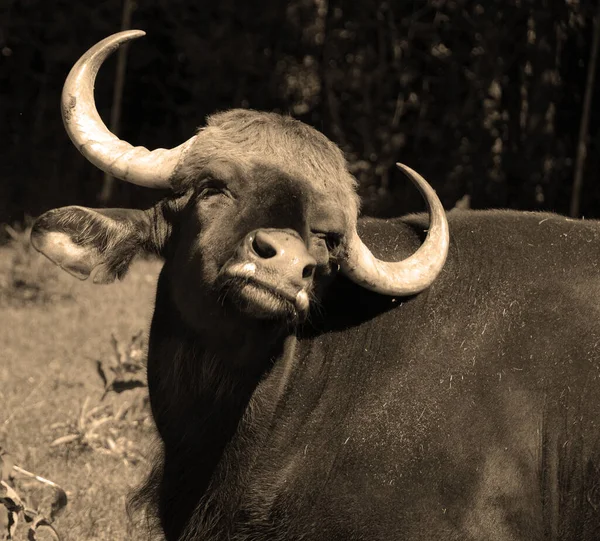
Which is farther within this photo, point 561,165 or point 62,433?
point 561,165

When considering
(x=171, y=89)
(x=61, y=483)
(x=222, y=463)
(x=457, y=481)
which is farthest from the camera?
(x=171, y=89)

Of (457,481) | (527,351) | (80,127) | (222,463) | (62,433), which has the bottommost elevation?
(62,433)

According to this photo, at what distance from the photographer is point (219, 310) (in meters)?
4.86

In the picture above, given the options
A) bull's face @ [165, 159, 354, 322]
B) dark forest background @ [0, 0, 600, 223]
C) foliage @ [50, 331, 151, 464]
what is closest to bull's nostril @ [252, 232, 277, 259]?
bull's face @ [165, 159, 354, 322]

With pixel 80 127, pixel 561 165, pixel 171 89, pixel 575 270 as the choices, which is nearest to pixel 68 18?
pixel 171 89

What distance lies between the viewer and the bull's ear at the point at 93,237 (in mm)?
5113

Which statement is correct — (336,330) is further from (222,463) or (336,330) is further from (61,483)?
(61,483)

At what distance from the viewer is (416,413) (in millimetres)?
4863

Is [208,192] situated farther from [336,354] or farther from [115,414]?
[115,414]

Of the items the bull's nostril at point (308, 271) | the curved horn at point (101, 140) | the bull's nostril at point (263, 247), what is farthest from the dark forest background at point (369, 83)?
the bull's nostril at point (263, 247)

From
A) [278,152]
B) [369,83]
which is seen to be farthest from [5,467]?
[369,83]

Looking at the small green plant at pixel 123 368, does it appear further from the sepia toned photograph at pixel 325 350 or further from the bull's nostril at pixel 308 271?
the bull's nostril at pixel 308 271

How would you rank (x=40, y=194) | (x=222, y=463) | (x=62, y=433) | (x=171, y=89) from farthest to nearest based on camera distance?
(x=171, y=89) → (x=40, y=194) → (x=62, y=433) → (x=222, y=463)

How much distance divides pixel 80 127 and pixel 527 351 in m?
2.11
